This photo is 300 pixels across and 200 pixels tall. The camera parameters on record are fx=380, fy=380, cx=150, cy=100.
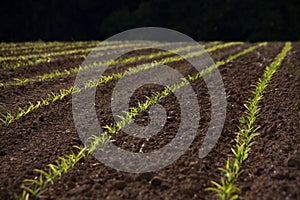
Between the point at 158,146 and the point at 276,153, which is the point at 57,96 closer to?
the point at 158,146

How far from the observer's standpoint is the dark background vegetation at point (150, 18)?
Result: 22125 mm

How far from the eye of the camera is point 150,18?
24.8 metres

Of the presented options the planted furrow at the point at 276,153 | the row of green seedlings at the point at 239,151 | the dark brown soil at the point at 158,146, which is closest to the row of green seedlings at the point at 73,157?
the dark brown soil at the point at 158,146

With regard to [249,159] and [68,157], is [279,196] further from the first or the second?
[68,157]

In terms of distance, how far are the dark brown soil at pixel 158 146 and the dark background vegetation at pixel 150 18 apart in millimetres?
17436

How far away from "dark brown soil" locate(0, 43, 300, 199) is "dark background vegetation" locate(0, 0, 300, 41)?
1744cm

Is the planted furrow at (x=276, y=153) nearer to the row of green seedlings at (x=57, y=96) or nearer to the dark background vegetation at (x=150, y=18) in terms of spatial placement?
the row of green seedlings at (x=57, y=96)

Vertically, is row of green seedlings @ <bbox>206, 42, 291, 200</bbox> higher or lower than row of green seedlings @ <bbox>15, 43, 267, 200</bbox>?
lower

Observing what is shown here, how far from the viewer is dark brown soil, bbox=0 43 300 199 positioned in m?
2.88

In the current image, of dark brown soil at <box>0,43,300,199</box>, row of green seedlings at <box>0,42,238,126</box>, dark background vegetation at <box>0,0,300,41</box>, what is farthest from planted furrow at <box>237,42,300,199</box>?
dark background vegetation at <box>0,0,300,41</box>

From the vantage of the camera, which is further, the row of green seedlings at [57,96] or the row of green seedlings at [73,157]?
the row of green seedlings at [57,96]

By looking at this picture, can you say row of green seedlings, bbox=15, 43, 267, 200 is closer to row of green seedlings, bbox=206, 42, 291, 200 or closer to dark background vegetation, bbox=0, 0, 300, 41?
row of green seedlings, bbox=206, 42, 291, 200

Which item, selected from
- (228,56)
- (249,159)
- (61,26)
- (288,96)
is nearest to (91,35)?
(61,26)

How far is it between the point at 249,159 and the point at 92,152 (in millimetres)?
1447
